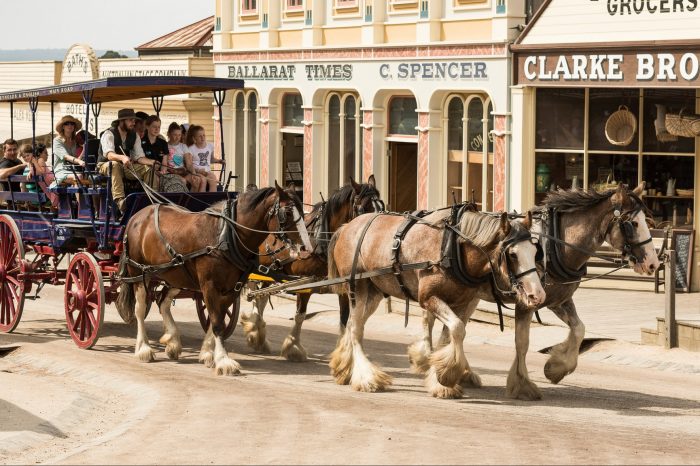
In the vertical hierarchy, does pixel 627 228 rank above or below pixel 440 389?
above

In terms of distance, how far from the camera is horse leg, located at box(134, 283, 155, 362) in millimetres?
14914

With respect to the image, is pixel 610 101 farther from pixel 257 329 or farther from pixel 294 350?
pixel 294 350

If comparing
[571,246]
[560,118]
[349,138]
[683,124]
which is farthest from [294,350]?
[349,138]

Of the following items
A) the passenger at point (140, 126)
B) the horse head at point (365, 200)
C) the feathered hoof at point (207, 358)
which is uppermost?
the passenger at point (140, 126)

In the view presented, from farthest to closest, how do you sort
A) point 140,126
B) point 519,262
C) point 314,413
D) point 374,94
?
point 374,94
point 140,126
point 519,262
point 314,413

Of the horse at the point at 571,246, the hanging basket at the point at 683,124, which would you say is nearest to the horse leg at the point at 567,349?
the horse at the point at 571,246

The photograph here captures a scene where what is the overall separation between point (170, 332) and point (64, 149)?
311cm

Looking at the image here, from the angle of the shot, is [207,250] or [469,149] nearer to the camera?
[207,250]

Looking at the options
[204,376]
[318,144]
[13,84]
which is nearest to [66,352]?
[204,376]

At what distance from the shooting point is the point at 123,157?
15.4 meters

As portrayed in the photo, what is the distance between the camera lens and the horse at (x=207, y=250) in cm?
1397

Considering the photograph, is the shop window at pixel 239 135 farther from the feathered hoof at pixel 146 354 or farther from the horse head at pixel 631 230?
the horse head at pixel 631 230

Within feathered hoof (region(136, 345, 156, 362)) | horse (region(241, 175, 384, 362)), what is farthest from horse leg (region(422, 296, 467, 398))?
feathered hoof (region(136, 345, 156, 362))

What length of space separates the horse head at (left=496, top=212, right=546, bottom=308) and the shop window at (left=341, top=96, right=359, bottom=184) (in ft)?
53.2
